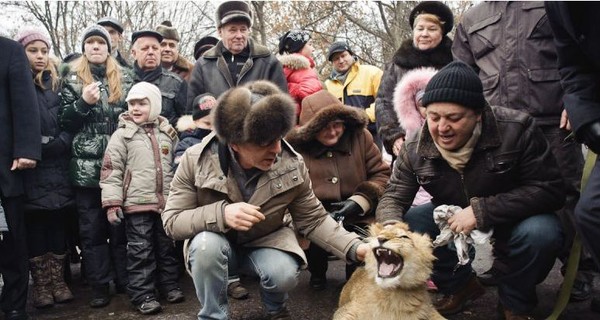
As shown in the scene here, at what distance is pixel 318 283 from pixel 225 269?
1430 millimetres

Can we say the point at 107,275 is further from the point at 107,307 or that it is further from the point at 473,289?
the point at 473,289

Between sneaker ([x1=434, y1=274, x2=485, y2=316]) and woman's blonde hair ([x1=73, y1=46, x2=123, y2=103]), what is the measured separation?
300 cm

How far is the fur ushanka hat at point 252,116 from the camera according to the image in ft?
9.89

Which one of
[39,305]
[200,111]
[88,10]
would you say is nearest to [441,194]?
[200,111]

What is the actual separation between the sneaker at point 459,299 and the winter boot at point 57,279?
2.80 meters

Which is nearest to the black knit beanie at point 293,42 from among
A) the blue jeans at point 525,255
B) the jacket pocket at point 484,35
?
the jacket pocket at point 484,35

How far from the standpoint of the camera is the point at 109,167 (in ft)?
13.9

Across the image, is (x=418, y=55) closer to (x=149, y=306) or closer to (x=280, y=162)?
(x=280, y=162)

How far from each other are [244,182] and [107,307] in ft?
5.71

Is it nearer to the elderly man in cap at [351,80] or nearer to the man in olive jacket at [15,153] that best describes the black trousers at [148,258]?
the man in olive jacket at [15,153]

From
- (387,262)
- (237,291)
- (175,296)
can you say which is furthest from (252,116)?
(175,296)

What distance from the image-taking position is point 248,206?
306cm

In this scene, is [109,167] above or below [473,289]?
above

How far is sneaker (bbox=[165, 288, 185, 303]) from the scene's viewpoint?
424 cm
